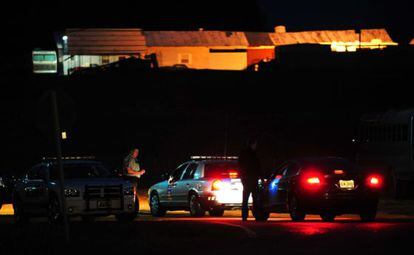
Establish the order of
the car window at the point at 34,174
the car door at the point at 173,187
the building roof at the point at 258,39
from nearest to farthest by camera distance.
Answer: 1. the car window at the point at 34,174
2. the car door at the point at 173,187
3. the building roof at the point at 258,39

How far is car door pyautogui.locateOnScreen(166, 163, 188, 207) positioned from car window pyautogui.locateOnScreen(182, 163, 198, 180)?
0.78ft

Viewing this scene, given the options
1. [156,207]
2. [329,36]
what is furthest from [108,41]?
[156,207]

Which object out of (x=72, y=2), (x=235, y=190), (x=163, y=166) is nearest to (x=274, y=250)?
(x=235, y=190)

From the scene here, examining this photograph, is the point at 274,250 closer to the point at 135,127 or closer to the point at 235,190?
the point at 235,190

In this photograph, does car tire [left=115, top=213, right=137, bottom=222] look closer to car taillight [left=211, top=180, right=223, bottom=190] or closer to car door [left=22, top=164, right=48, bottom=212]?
car door [left=22, top=164, right=48, bottom=212]

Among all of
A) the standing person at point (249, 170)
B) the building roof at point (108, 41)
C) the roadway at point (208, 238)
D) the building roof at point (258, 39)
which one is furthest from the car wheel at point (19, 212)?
the building roof at point (258, 39)

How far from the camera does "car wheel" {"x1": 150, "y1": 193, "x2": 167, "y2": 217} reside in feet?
96.3

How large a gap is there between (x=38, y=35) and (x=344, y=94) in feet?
119

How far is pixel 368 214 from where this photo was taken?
2402 centimetres

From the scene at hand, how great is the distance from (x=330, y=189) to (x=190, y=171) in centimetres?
550

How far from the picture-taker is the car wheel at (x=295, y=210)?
78.2 ft

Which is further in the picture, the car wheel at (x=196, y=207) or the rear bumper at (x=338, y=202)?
the car wheel at (x=196, y=207)

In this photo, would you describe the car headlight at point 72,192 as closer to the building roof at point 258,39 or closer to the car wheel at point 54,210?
the car wheel at point 54,210

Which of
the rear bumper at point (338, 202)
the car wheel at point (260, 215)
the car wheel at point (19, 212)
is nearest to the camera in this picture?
the rear bumper at point (338, 202)
